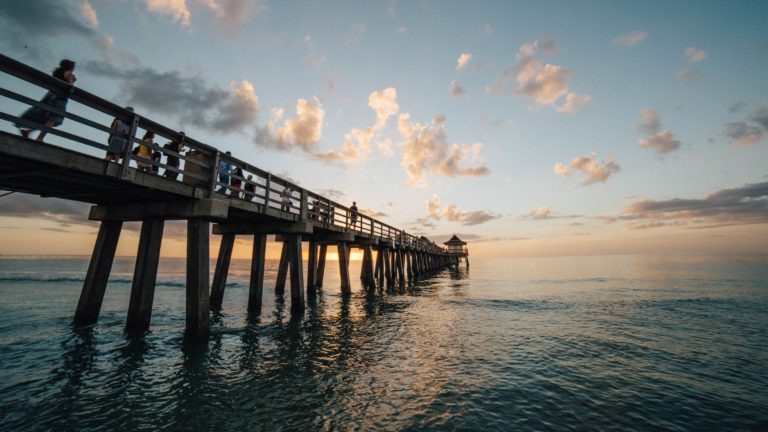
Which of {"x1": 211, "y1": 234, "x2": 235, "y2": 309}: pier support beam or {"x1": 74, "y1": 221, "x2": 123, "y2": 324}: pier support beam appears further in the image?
{"x1": 211, "y1": 234, "x2": 235, "y2": 309}: pier support beam

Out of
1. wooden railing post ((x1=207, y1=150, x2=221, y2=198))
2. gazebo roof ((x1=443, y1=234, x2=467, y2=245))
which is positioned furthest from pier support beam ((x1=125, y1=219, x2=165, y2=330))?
gazebo roof ((x1=443, y1=234, x2=467, y2=245))

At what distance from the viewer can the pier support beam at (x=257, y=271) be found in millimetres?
12336

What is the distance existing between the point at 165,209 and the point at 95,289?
3550mm

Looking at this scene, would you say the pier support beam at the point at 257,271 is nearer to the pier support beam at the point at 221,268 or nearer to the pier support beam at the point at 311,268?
the pier support beam at the point at 221,268

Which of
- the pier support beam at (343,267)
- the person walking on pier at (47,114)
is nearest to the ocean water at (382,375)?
the person walking on pier at (47,114)

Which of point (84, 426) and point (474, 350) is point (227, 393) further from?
point (474, 350)

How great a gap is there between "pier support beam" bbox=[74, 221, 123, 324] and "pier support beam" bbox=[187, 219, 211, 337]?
8.11 ft

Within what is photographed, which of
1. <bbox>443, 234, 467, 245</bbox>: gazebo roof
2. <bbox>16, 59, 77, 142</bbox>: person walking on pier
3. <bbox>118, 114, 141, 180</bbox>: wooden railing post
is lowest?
<bbox>118, 114, 141, 180</bbox>: wooden railing post

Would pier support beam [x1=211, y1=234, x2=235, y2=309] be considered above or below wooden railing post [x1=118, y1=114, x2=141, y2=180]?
below

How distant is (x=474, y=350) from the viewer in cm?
774

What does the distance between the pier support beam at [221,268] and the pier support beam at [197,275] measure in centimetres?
538

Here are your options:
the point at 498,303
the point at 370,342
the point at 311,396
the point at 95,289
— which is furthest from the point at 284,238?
the point at 311,396

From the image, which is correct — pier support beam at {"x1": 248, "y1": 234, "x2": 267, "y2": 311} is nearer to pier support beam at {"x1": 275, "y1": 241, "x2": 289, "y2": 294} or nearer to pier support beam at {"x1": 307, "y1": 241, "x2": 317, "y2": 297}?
pier support beam at {"x1": 307, "y1": 241, "x2": 317, "y2": 297}

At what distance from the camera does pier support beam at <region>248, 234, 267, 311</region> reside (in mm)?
12336
